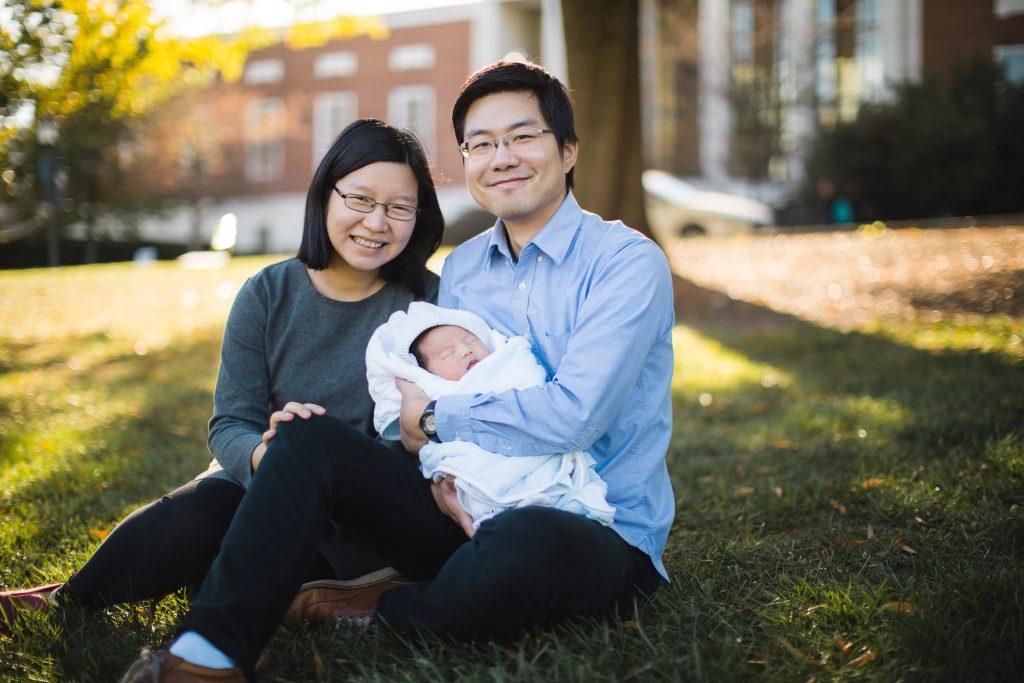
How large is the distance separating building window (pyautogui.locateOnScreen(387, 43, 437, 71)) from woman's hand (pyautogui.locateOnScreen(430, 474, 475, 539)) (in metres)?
27.7

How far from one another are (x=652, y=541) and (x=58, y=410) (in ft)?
15.6

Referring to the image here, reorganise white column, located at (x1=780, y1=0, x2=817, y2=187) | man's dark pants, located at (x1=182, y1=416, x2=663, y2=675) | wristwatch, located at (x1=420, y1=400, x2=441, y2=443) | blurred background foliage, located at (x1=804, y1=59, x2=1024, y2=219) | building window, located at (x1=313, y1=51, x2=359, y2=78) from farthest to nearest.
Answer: building window, located at (x1=313, y1=51, x2=359, y2=78) < white column, located at (x1=780, y1=0, x2=817, y2=187) < blurred background foliage, located at (x1=804, y1=59, x2=1024, y2=219) < wristwatch, located at (x1=420, y1=400, x2=441, y2=443) < man's dark pants, located at (x1=182, y1=416, x2=663, y2=675)

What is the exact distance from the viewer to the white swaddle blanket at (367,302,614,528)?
2217 mm

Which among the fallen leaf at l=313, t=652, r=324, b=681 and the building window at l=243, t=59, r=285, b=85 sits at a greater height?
the building window at l=243, t=59, r=285, b=85

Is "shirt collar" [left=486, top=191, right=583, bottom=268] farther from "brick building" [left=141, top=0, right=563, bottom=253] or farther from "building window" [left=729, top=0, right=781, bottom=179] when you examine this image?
"building window" [left=729, top=0, right=781, bottom=179]

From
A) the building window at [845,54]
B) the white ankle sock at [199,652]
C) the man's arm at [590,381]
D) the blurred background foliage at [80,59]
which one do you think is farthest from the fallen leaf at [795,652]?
the building window at [845,54]

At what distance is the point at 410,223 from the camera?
2732 mm

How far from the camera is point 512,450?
2240 millimetres

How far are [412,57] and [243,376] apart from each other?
2772cm

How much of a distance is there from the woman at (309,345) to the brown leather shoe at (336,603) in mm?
78

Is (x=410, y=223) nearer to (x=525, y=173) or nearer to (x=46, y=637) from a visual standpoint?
(x=525, y=173)

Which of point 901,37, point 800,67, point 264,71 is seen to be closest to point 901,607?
point 901,37

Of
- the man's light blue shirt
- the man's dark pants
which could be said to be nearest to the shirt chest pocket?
the man's light blue shirt

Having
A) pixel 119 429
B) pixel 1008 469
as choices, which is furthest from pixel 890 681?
pixel 119 429
